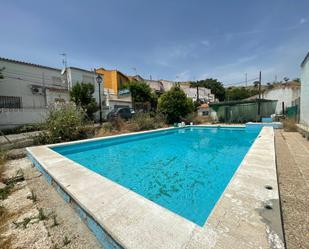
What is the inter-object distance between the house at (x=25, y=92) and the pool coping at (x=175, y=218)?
1114 cm

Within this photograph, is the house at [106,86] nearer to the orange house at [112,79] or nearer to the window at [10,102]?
the orange house at [112,79]

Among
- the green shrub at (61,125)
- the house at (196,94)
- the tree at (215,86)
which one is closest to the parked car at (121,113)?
the green shrub at (61,125)

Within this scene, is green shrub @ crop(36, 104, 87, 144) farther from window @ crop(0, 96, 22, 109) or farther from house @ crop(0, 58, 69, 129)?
window @ crop(0, 96, 22, 109)

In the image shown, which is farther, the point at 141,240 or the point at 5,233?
the point at 5,233

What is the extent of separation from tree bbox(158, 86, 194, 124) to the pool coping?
595 inches

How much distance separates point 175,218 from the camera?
6.67 feet

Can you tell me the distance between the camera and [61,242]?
2.02 m

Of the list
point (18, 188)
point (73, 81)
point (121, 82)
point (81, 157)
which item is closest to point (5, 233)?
point (18, 188)

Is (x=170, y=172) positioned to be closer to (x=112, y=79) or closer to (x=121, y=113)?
(x=121, y=113)

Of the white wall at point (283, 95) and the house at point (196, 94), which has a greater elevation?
the house at point (196, 94)

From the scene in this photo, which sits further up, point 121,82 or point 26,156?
point 121,82

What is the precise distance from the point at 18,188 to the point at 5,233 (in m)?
1.79

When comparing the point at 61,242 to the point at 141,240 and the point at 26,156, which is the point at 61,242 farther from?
the point at 26,156

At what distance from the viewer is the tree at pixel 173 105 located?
18.1 m
